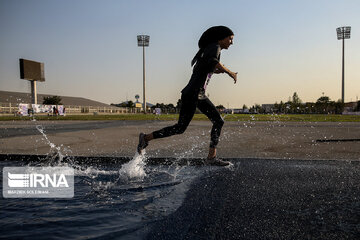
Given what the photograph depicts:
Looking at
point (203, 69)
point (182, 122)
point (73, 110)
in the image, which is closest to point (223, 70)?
point (203, 69)

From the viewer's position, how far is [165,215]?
7.19ft

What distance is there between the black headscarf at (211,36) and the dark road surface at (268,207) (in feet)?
5.86

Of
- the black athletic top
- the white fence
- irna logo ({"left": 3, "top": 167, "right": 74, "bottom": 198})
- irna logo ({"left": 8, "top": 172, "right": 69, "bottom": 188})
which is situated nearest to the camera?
irna logo ({"left": 3, "top": 167, "right": 74, "bottom": 198})

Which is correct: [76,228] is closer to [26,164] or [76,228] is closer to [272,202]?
[272,202]

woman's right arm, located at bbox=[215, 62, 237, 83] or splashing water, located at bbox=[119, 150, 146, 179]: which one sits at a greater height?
woman's right arm, located at bbox=[215, 62, 237, 83]

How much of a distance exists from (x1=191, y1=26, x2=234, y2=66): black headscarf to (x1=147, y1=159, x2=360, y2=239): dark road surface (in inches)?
70.3

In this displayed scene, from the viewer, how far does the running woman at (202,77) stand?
13.3 feet

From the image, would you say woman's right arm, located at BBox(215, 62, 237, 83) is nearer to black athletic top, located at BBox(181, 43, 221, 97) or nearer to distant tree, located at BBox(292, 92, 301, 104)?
black athletic top, located at BBox(181, 43, 221, 97)

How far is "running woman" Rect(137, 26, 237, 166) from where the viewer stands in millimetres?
4059

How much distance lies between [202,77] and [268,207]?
7.21 ft

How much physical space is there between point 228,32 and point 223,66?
0.55m

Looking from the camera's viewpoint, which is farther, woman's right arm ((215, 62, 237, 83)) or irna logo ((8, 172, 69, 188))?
woman's right arm ((215, 62, 237, 83))

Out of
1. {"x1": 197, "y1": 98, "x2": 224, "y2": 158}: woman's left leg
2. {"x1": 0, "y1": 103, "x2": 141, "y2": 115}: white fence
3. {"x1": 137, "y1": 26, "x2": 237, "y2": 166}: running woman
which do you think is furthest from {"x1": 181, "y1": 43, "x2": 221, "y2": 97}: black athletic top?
{"x1": 0, "y1": 103, "x2": 141, "y2": 115}: white fence

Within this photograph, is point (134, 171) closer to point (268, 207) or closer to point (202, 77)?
point (202, 77)
